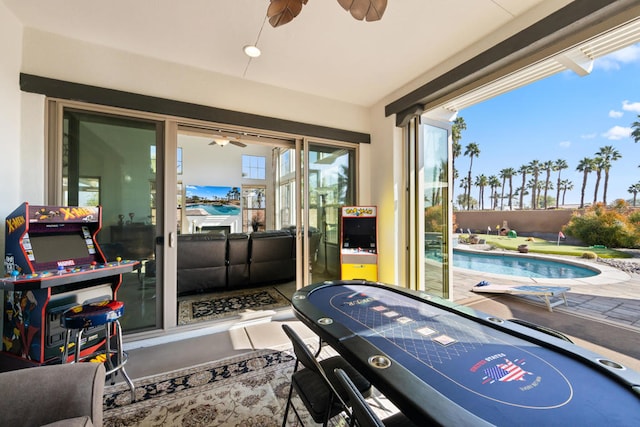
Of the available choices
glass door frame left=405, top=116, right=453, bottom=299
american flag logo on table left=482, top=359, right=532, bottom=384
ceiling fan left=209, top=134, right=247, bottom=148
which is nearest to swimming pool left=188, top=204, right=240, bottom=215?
ceiling fan left=209, top=134, right=247, bottom=148

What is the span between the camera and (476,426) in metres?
0.69

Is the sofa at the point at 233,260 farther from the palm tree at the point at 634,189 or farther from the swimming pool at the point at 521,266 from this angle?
the swimming pool at the point at 521,266

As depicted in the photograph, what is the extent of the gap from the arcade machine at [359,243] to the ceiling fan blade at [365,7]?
231cm

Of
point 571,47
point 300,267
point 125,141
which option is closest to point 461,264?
point 300,267

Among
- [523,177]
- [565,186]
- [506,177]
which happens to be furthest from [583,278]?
[506,177]

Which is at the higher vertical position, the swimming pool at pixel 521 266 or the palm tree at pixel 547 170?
the palm tree at pixel 547 170

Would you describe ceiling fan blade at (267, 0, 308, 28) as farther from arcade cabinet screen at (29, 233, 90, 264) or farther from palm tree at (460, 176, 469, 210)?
palm tree at (460, 176, 469, 210)

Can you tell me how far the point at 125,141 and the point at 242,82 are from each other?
151 cm

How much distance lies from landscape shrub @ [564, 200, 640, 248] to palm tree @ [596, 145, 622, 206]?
0.86ft

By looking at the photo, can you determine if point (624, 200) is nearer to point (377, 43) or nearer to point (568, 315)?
point (568, 315)

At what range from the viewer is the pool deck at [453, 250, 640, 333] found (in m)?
3.08

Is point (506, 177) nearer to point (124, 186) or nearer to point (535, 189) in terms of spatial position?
point (535, 189)

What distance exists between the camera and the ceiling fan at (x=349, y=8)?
1.46 m

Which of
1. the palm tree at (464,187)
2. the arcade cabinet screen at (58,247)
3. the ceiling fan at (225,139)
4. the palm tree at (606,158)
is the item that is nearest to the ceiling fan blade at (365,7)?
the ceiling fan at (225,139)
